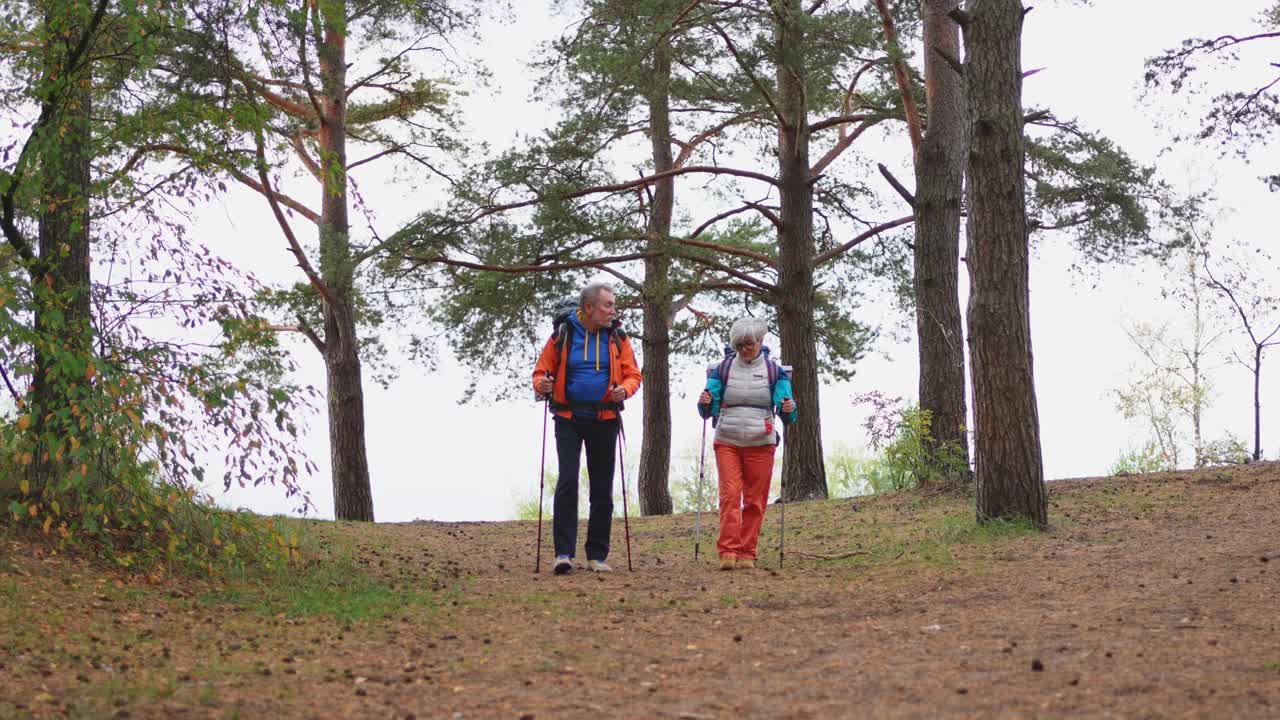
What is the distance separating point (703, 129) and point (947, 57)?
33.1 ft

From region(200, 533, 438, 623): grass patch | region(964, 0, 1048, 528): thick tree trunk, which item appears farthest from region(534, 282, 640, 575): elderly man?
region(964, 0, 1048, 528): thick tree trunk

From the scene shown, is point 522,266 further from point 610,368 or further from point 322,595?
point 322,595

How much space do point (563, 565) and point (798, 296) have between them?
7472 millimetres

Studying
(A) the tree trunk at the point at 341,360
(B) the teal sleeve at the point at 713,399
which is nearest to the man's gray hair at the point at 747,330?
(B) the teal sleeve at the point at 713,399

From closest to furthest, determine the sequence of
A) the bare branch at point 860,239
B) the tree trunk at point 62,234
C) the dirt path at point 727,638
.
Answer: the dirt path at point 727,638
the tree trunk at point 62,234
the bare branch at point 860,239

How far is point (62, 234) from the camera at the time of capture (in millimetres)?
8508

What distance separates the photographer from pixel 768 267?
1828 cm

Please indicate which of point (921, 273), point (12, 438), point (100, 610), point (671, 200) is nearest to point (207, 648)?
point (100, 610)

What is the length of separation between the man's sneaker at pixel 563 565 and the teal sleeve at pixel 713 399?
1417mm

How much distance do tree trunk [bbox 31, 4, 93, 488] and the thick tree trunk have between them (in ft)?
21.0

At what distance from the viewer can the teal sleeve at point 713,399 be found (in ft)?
27.6

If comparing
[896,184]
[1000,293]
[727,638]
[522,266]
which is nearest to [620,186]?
[522,266]

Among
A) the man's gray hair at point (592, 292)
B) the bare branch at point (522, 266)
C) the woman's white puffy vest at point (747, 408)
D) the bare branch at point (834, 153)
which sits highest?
the bare branch at point (834, 153)

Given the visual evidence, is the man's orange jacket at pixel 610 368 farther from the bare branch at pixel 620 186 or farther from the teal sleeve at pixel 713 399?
the bare branch at pixel 620 186
